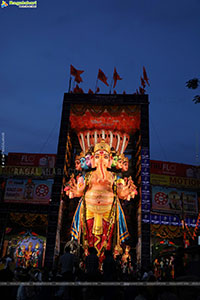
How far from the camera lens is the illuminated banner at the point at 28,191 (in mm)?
20484

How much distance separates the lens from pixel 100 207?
17156 mm

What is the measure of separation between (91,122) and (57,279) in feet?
53.4

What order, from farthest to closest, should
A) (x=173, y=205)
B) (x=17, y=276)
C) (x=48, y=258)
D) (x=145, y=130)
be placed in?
1. (x=173, y=205)
2. (x=145, y=130)
3. (x=48, y=258)
4. (x=17, y=276)

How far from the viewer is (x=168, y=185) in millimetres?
21297

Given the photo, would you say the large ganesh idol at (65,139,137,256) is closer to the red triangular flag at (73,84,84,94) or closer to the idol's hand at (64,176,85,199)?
the idol's hand at (64,176,85,199)

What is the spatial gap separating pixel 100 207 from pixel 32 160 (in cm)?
793

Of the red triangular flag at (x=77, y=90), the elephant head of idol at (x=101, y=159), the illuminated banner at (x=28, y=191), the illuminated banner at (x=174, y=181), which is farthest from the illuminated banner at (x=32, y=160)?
the illuminated banner at (x=174, y=181)

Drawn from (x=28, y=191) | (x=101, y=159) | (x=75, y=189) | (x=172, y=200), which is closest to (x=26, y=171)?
(x=28, y=191)

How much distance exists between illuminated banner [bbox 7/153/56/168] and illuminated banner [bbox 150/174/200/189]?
8275 mm

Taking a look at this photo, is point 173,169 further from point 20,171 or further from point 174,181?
point 20,171

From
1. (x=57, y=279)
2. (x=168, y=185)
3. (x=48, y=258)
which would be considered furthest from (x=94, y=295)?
(x=168, y=185)

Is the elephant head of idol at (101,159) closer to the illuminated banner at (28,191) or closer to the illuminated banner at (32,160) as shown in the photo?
the illuminated banner at (28,191)

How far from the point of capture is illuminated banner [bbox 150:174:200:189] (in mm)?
21375

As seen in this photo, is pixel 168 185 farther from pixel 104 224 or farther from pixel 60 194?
pixel 60 194
